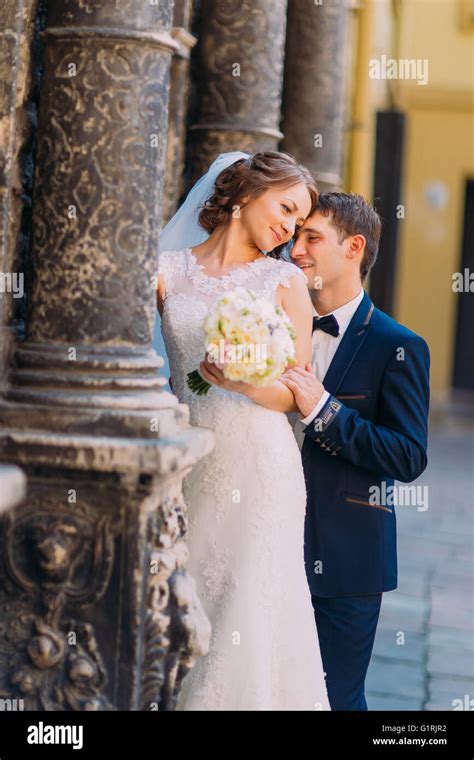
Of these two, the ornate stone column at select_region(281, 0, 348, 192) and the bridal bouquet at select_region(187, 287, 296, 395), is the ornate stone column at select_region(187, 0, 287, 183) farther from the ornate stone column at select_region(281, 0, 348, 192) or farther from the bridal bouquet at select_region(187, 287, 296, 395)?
the bridal bouquet at select_region(187, 287, 296, 395)

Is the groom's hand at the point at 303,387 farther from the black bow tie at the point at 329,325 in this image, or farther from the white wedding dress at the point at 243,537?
the black bow tie at the point at 329,325

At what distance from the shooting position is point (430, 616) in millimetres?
Answer: 6125

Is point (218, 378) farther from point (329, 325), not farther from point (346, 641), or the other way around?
point (346, 641)

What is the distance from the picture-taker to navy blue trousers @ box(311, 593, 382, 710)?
3.45m

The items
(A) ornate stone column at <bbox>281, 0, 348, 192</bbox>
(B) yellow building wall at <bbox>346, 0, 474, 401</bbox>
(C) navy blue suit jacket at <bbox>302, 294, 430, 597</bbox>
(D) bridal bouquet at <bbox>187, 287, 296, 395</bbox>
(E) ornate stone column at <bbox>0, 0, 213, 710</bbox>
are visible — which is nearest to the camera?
(E) ornate stone column at <bbox>0, 0, 213, 710</bbox>

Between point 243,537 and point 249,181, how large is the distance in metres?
0.95

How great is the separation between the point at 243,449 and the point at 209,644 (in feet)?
1.69

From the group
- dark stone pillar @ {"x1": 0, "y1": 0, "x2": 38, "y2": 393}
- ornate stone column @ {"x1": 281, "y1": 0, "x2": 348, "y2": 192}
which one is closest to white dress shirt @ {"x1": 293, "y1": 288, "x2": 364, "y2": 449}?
dark stone pillar @ {"x1": 0, "y1": 0, "x2": 38, "y2": 393}

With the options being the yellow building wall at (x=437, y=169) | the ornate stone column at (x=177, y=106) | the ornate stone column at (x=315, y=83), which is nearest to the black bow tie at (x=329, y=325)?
the ornate stone column at (x=177, y=106)

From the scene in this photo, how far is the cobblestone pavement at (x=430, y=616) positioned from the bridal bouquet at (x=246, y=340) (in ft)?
7.26

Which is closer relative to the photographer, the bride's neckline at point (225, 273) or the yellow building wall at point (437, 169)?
the bride's neckline at point (225, 273)

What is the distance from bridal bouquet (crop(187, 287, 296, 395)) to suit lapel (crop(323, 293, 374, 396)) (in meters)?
0.50

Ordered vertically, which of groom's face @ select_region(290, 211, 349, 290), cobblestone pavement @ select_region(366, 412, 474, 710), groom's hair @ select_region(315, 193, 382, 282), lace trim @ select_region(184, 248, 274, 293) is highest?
groom's hair @ select_region(315, 193, 382, 282)

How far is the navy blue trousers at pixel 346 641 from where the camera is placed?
136 inches
